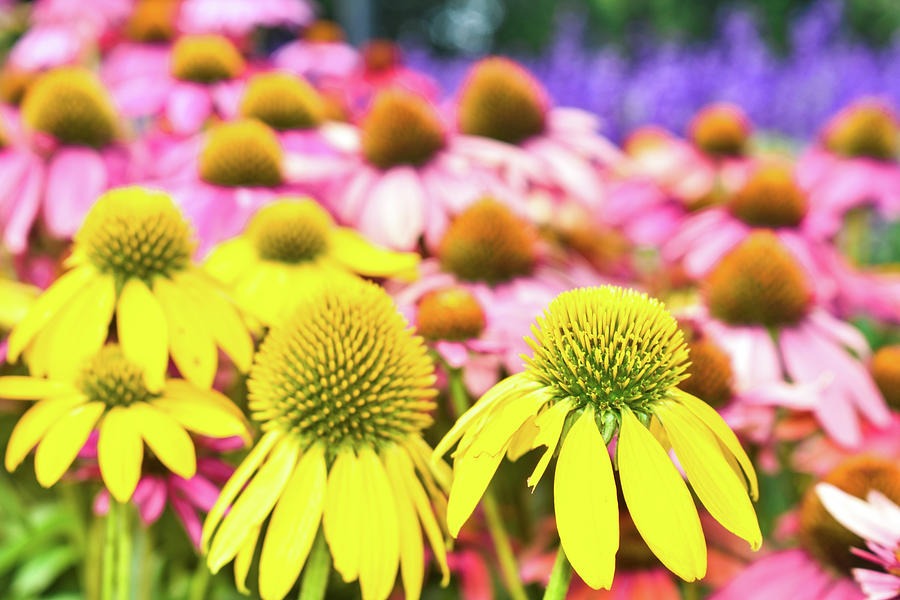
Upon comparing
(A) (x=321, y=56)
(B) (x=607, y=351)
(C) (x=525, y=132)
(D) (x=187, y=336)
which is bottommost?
(A) (x=321, y=56)

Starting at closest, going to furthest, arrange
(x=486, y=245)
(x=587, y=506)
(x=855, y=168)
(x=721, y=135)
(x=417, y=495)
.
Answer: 1. (x=587, y=506)
2. (x=417, y=495)
3. (x=486, y=245)
4. (x=855, y=168)
5. (x=721, y=135)

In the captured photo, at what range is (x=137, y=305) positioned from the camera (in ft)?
2.26

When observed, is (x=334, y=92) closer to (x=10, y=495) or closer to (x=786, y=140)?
(x=10, y=495)

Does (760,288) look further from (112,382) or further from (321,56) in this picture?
(321,56)

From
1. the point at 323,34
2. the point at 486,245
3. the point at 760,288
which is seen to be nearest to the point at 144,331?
the point at 486,245

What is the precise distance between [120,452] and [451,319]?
298 millimetres

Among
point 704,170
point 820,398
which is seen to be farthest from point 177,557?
point 704,170

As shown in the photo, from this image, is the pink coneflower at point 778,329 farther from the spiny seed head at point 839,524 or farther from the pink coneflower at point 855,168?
the pink coneflower at point 855,168

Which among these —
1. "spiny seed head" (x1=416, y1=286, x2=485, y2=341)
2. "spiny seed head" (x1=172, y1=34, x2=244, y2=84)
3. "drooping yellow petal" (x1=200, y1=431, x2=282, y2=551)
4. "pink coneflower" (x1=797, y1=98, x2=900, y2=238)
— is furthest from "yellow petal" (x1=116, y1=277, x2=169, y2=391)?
"pink coneflower" (x1=797, y1=98, x2=900, y2=238)

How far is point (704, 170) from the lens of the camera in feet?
5.31

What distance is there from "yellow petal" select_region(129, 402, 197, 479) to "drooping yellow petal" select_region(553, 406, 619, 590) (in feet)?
0.89

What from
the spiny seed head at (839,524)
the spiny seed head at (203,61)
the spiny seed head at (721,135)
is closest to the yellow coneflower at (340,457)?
the spiny seed head at (839,524)

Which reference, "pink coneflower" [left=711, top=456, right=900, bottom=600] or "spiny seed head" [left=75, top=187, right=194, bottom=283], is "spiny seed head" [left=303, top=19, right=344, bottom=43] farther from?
"pink coneflower" [left=711, top=456, right=900, bottom=600]

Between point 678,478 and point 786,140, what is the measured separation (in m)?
3.41
